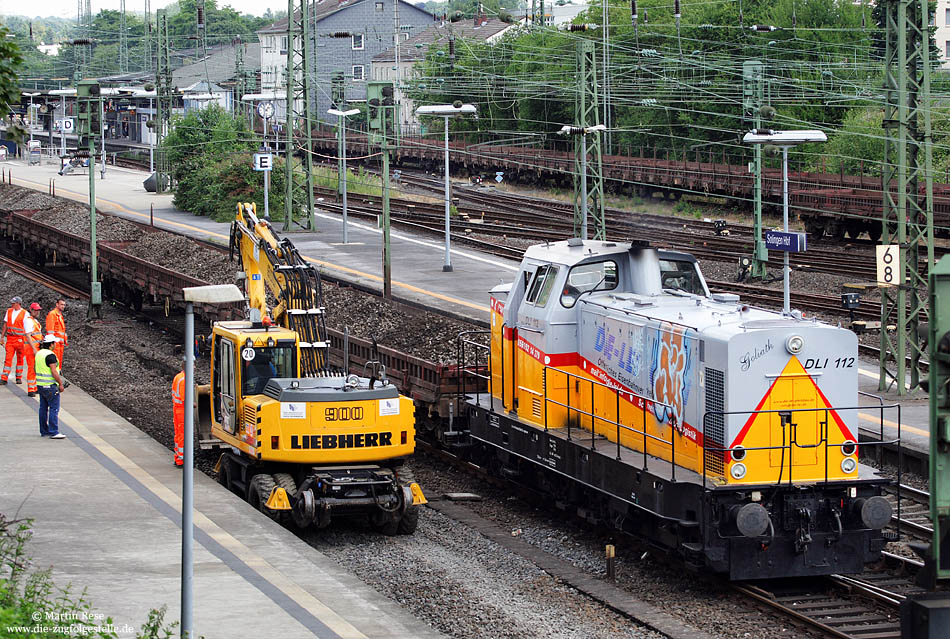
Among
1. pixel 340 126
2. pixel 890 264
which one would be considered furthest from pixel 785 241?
pixel 340 126

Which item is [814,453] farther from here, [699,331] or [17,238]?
[17,238]

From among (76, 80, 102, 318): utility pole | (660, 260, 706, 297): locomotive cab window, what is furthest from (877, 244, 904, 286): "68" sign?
(76, 80, 102, 318): utility pole

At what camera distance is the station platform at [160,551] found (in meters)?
11.4

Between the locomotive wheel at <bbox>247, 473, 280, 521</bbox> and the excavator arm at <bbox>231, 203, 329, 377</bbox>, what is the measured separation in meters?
2.06

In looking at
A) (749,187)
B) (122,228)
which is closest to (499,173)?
(749,187)

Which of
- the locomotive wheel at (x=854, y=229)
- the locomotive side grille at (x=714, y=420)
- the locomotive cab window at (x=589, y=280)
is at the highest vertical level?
the locomotive cab window at (x=589, y=280)

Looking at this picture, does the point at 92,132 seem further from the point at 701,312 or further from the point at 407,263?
the point at 701,312

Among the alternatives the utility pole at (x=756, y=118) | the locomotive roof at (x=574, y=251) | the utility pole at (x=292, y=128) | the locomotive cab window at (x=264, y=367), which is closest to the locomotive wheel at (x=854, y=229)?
the utility pole at (x=756, y=118)

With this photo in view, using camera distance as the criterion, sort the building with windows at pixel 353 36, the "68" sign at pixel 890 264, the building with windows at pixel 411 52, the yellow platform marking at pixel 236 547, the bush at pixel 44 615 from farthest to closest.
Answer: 1. the building with windows at pixel 353 36
2. the building with windows at pixel 411 52
3. the "68" sign at pixel 890 264
4. the yellow platform marking at pixel 236 547
5. the bush at pixel 44 615

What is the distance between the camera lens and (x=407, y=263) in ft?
127

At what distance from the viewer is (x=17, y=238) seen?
4525cm

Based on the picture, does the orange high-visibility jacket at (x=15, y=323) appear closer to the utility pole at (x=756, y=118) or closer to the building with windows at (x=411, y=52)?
the utility pole at (x=756, y=118)

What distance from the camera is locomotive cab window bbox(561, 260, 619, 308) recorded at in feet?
53.3

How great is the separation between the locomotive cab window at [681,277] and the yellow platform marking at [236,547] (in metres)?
6.45
